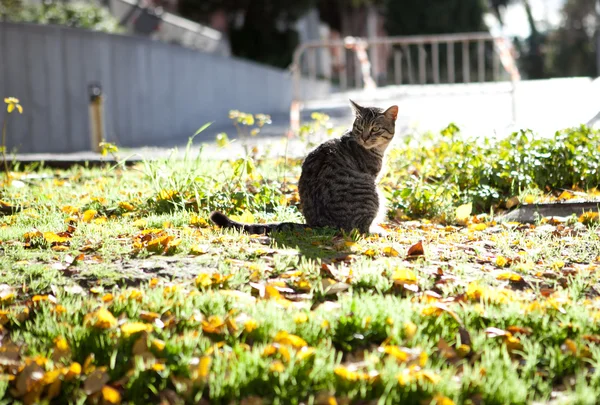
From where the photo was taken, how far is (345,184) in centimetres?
521

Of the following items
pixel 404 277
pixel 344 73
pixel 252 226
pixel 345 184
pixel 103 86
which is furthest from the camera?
pixel 344 73

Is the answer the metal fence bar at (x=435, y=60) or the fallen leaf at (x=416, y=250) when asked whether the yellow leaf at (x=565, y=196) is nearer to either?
the fallen leaf at (x=416, y=250)

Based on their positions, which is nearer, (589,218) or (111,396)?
(111,396)

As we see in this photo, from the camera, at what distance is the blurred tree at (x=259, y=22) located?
2453 cm

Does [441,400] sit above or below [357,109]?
below

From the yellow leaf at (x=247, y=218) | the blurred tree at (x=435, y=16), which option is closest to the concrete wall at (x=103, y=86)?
the yellow leaf at (x=247, y=218)

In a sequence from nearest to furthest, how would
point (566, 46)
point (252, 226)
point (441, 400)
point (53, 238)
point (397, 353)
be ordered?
1. point (441, 400)
2. point (397, 353)
3. point (53, 238)
4. point (252, 226)
5. point (566, 46)

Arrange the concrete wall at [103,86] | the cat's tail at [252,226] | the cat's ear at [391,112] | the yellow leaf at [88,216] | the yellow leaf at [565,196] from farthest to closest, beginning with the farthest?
the concrete wall at [103,86] → the yellow leaf at [565,196] → the cat's ear at [391,112] → the yellow leaf at [88,216] → the cat's tail at [252,226]

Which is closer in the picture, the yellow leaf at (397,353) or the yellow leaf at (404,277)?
the yellow leaf at (397,353)

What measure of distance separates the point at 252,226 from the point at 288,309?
5.33 ft

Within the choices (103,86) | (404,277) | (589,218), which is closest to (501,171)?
(589,218)

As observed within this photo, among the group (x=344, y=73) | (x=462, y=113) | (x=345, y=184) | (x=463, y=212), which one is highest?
(x=344, y=73)

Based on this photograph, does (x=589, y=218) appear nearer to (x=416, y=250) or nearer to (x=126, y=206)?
(x=416, y=250)

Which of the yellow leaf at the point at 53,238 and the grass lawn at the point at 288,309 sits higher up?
the yellow leaf at the point at 53,238
